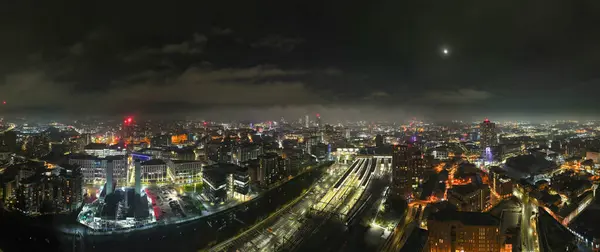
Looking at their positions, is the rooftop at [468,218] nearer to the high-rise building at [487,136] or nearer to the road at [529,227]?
the road at [529,227]

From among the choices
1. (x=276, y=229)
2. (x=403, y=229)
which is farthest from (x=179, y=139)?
(x=403, y=229)

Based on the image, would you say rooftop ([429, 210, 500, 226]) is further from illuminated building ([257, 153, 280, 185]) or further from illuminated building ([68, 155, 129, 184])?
illuminated building ([68, 155, 129, 184])

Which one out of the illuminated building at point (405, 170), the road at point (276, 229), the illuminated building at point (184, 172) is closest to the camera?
the road at point (276, 229)

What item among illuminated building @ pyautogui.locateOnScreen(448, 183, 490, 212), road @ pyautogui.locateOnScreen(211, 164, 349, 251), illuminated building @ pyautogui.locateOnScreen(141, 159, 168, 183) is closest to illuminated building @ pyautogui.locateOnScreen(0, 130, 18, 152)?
illuminated building @ pyautogui.locateOnScreen(141, 159, 168, 183)

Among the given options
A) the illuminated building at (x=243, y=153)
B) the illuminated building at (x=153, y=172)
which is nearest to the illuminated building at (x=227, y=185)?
Answer: the illuminated building at (x=153, y=172)

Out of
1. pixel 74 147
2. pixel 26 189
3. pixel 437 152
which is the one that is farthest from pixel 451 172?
pixel 74 147

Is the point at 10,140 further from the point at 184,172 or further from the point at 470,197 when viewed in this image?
the point at 470,197

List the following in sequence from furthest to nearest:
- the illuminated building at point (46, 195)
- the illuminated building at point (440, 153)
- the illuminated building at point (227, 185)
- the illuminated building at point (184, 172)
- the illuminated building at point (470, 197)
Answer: the illuminated building at point (440, 153) < the illuminated building at point (184, 172) < the illuminated building at point (227, 185) < the illuminated building at point (470, 197) < the illuminated building at point (46, 195)
